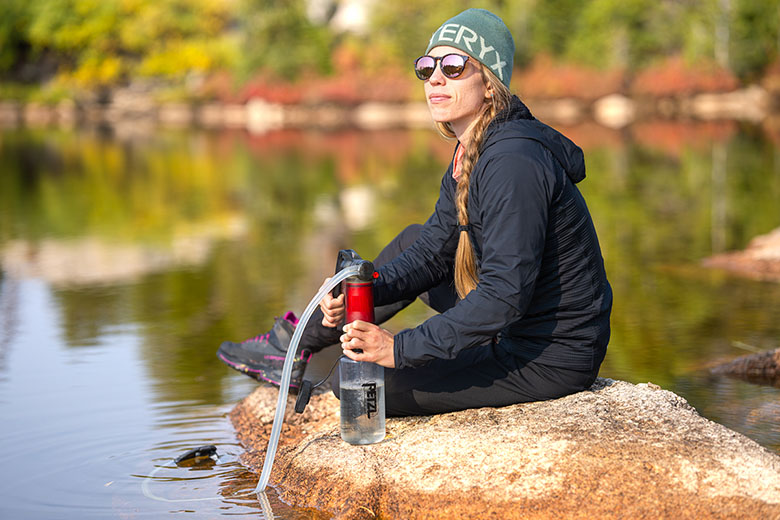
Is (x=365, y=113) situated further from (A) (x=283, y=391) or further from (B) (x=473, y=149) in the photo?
(B) (x=473, y=149)

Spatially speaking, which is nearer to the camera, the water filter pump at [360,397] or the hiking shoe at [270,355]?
the water filter pump at [360,397]

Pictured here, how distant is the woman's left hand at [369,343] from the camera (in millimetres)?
3098

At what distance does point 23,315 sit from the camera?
7.07 metres

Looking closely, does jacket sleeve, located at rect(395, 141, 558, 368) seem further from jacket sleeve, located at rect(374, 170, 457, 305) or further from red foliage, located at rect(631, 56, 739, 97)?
red foliage, located at rect(631, 56, 739, 97)

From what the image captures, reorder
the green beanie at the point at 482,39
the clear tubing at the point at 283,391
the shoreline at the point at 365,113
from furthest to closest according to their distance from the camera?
the shoreline at the point at 365,113
the clear tubing at the point at 283,391
the green beanie at the point at 482,39

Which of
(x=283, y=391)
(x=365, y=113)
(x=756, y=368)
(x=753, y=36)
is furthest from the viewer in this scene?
(x=365, y=113)

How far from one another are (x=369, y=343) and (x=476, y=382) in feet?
1.70

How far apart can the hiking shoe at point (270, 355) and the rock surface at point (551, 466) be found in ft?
1.38

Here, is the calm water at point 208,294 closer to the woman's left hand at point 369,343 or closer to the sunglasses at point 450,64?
the woman's left hand at point 369,343

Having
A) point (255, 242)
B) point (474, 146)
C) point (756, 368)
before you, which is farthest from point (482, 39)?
point (255, 242)

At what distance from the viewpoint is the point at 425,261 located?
3.72 meters

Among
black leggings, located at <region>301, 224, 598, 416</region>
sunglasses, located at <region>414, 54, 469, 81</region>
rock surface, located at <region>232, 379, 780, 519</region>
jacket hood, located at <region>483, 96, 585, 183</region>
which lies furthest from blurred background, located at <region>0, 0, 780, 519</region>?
sunglasses, located at <region>414, 54, 469, 81</region>

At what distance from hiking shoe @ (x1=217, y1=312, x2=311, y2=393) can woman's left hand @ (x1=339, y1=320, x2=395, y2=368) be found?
33.7 inches

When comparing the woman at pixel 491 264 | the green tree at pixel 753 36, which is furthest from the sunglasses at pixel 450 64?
the green tree at pixel 753 36
